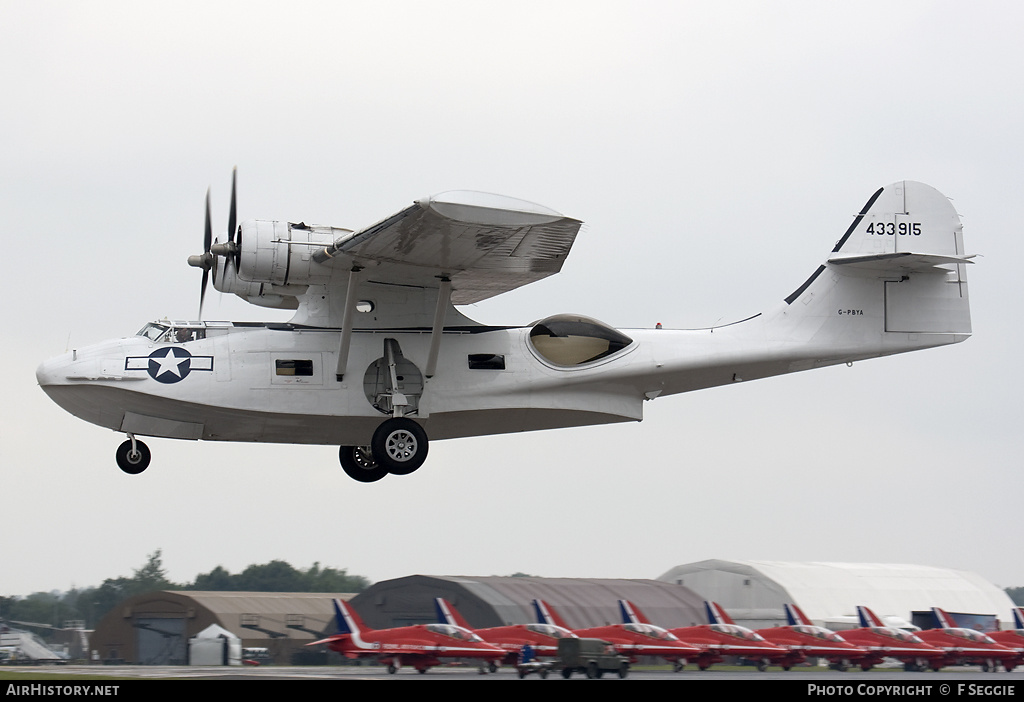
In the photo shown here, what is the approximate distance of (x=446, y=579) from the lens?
2481 cm

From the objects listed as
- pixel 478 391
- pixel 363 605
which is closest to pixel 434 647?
pixel 363 605

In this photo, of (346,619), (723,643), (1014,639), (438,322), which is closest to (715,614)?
(723,643)

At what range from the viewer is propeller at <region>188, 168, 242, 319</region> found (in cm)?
1505

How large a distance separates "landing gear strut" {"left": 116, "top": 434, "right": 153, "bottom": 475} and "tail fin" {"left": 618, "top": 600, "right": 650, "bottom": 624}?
479 inches

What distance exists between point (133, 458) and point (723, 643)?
48.1ft

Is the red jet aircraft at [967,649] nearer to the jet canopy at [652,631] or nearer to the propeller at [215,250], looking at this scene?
the jet canopy at [652,631]

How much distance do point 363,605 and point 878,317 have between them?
40.5 feet

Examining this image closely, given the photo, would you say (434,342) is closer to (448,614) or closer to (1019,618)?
(448,614)

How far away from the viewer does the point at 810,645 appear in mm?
24922

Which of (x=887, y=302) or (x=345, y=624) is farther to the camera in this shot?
(x=345, y=624)

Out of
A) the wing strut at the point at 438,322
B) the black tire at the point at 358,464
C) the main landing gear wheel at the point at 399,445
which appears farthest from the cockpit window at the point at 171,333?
the black tire at the point at 358,464

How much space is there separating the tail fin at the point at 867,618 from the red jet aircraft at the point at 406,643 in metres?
9.47
